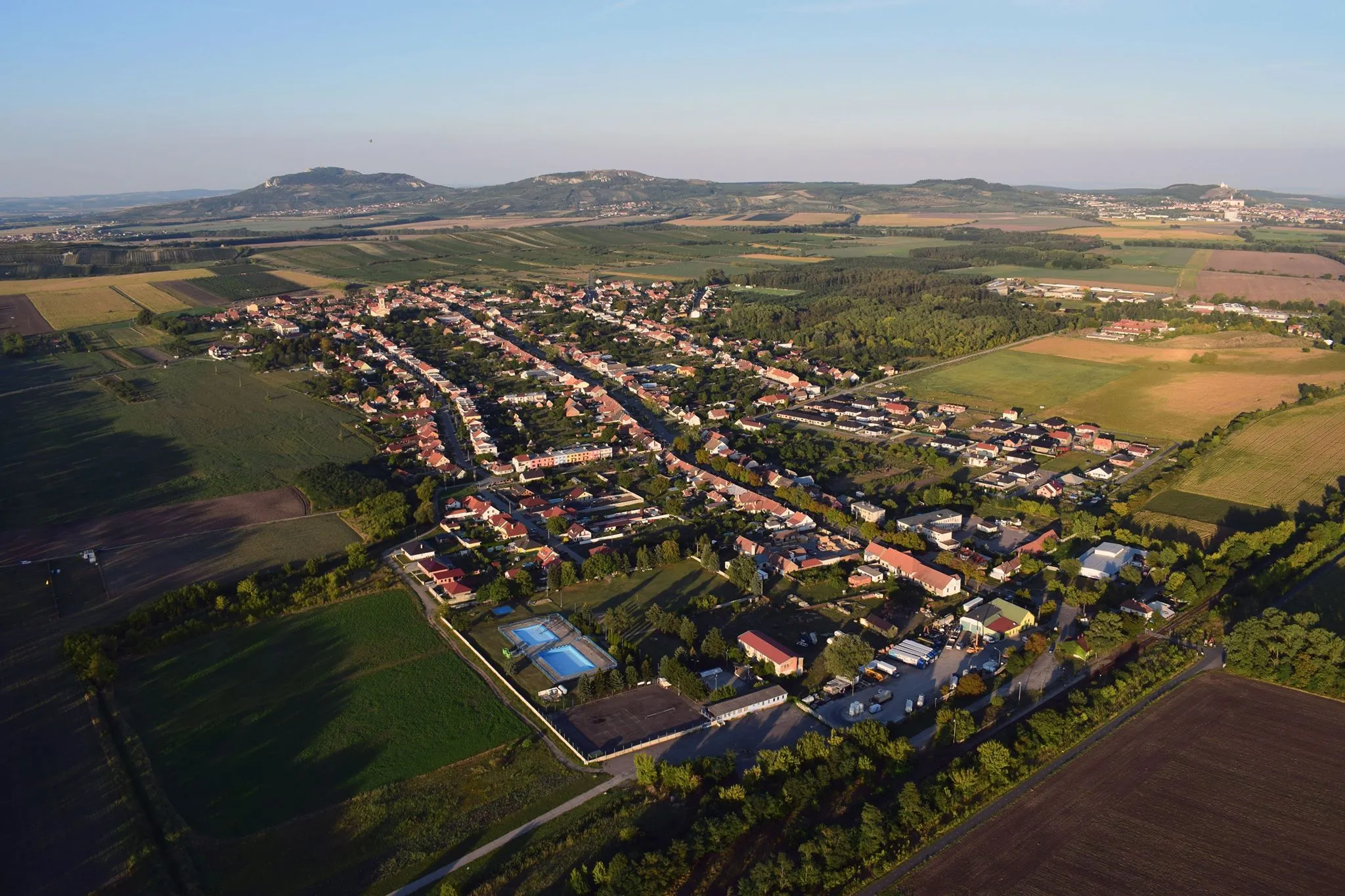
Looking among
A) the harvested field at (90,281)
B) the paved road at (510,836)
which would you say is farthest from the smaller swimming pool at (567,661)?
the harvested field at (90,281)

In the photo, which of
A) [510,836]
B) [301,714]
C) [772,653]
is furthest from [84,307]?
[510,836]

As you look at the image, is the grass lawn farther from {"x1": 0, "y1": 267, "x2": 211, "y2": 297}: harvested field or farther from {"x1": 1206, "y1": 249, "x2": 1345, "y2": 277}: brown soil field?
{"x1": 0, "y1": 267, "x2": 211, "y2": 297}: harvested field

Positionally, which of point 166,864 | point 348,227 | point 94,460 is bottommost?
point 166,864

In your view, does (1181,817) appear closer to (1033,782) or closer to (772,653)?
(1033,782)

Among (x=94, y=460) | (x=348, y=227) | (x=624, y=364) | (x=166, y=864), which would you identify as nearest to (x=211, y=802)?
(x=166, y=864)

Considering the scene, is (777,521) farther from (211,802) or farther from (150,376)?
(150,376)

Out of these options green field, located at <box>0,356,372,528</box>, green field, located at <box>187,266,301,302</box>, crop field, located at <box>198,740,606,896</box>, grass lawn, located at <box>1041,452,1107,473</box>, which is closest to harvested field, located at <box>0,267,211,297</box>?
green field, located at <box>187,266,301,302</box>
